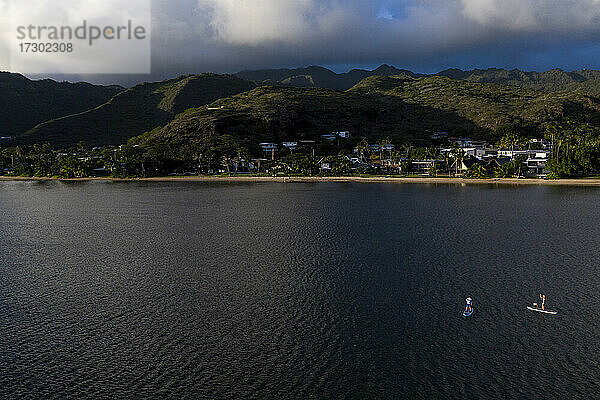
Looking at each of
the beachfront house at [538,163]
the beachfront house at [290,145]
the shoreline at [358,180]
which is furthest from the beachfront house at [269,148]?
the beachfront house at [538,163]

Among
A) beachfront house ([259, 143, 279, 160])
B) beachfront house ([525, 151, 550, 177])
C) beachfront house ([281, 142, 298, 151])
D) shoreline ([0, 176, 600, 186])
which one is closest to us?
shoreline ([0, 176, 600, 186])

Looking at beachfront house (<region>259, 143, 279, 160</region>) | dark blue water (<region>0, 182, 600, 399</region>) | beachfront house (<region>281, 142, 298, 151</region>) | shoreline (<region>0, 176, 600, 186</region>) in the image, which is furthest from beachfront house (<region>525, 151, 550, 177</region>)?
beachfront house (<region>259, 143, 279, 160</region>)

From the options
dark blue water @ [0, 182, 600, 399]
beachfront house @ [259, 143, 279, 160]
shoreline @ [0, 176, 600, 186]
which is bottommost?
dark blue water @ [0, 182, 600, 399]

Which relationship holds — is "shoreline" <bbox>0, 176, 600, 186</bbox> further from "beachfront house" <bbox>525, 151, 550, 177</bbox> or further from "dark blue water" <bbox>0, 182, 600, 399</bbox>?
"dark blue water" <bbox>0, 182, 600, 399</bbox>

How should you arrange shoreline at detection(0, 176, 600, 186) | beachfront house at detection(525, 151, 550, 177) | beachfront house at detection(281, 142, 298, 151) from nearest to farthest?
1. shoreline at detection(0, 176, 600, 186)
2. beachfront house at detection(525, 151, 550, 177)
3. beachfront house at detection(281, 142, 298, 151)

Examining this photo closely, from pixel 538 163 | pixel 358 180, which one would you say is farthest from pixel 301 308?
pixel 538 163

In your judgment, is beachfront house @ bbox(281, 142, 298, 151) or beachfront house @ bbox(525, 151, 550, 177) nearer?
beachfront house @ bbox(525, 151, 550, 177)

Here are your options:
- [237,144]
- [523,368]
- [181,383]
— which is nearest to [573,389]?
[523,368]

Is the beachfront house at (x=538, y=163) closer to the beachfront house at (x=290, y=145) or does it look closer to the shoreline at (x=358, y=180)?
the shoreline at (x=358, y=180)

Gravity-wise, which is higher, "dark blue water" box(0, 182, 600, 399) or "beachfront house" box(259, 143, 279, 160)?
"beachfront house" box(259, 143, 279, 160)
